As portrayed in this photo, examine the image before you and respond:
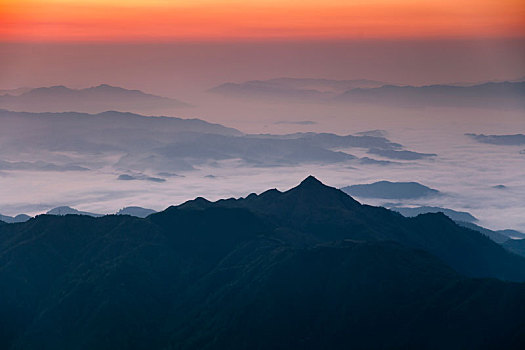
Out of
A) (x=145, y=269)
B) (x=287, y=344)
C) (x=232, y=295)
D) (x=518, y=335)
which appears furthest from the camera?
(x=145, y=269)

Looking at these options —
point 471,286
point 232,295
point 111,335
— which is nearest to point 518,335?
point 471,286

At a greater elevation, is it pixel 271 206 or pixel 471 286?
pixel 271 206

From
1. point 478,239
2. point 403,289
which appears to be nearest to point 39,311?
point 403,289

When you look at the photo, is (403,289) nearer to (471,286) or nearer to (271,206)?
(471,286)

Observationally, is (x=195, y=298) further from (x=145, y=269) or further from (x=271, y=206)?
(x=271, y=206)

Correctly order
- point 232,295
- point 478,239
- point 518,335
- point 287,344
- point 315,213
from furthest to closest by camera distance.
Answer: point 478,239, point 315,213, point 232,295, point 287,344, point 518,335

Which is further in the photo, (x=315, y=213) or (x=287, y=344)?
(x=315, y=213)
